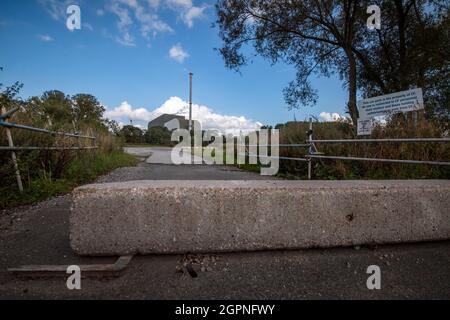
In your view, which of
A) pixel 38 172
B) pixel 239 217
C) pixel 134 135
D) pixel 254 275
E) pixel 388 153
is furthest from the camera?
pixel 134 135

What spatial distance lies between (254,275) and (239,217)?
0.46 metres

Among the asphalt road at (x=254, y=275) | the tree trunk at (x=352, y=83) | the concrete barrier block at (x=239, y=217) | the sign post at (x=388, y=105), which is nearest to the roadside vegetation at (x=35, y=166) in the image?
the asphalt road at (x=254, y=275)

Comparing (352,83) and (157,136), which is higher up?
(157,136)

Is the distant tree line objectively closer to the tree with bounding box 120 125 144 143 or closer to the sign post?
the tree with bounding box 120 125 144 143

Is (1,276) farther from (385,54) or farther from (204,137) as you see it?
(204,137)

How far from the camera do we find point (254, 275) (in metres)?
1.94

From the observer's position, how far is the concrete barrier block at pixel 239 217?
2125 mm

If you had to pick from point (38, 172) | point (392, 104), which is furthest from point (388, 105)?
point (38, 172)

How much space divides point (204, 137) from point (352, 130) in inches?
592

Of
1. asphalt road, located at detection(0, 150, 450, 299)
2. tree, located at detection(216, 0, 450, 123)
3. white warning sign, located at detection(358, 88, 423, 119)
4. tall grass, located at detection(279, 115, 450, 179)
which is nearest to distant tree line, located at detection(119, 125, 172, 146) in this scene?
tree, located at detection(216, 0, 450, 123)

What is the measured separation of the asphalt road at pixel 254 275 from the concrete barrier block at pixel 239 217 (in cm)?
10

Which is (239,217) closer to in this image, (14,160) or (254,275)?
(254,275)

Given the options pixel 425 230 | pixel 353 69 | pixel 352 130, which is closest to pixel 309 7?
pixel 353 69

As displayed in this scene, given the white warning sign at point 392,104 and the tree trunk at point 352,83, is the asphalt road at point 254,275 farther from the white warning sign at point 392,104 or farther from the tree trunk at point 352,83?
the tree trunk at point 352,83
